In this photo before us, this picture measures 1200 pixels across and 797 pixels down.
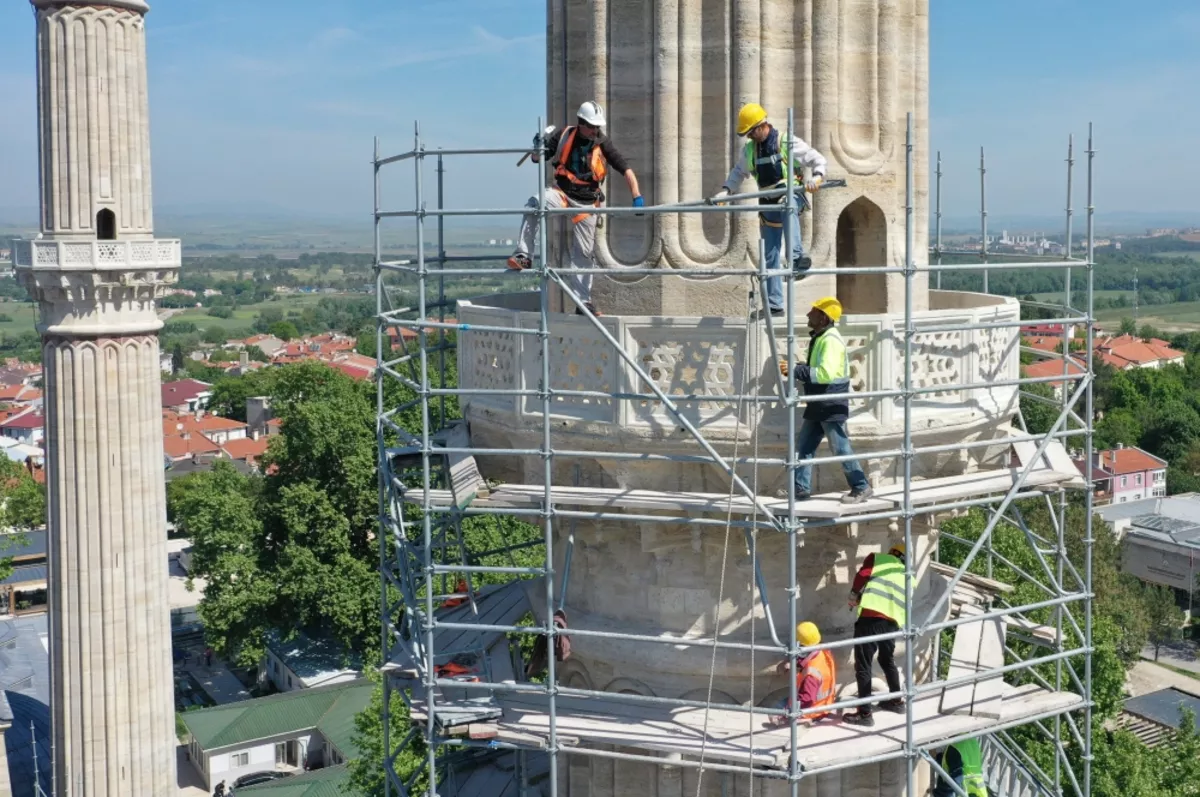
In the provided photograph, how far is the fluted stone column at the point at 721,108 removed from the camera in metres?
10.4

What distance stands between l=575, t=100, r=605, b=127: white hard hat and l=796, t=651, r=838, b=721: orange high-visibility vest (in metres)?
4.24

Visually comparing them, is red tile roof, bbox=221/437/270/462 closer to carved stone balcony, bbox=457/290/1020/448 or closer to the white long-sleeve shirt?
carved stone balcony, bbox=457/290/1020/448

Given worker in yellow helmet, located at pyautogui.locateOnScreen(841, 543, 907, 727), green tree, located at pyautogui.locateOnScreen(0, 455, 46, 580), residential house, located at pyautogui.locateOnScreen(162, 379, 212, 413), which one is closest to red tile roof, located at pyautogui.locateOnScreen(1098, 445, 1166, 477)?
green tree, located at pyautogui.locateOnScreen(0, 455, 46, 580)

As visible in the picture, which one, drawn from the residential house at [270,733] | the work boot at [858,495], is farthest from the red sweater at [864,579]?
the residential house at [270,733]

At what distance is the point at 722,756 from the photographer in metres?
9.72

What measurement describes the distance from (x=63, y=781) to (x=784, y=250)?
20551 mm

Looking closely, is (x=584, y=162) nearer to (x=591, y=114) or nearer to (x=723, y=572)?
(x=591, y=114)

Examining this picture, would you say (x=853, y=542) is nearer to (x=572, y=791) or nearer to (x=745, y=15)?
(x=572, y=791)

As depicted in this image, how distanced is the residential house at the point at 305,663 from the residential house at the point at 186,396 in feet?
219

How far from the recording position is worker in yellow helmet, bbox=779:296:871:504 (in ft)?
31.1

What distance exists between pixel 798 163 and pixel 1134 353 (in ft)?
384

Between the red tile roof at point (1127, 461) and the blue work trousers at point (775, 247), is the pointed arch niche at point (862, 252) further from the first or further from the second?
the red tile roof at point (1127, 461)

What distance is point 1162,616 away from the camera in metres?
51.0

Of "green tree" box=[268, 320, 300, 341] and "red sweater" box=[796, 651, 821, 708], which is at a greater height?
"red sweater" box=[796, 651, 821, 708]
